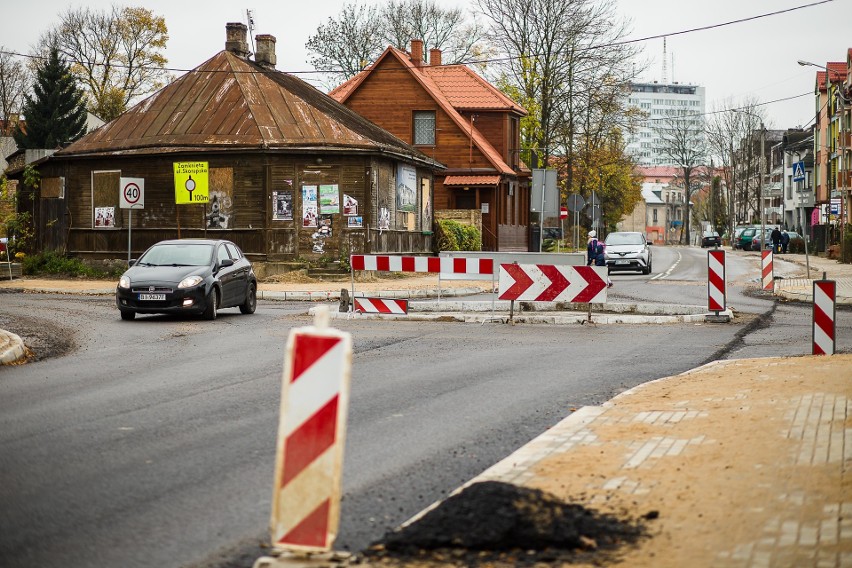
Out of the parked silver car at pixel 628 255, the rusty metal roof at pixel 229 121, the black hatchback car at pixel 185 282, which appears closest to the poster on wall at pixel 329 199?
the rusty metal roof at pixel 229 121

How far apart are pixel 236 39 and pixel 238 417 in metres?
34.7

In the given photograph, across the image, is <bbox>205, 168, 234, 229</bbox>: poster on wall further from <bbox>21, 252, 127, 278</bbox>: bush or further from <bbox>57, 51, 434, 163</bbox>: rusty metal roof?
<bbox>21, 252, 127, 278</bbox>: bush

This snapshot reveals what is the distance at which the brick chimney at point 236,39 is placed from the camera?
4219 cm

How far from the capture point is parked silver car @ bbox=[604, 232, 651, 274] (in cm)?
4322

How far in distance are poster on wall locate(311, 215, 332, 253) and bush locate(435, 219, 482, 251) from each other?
11.0 m

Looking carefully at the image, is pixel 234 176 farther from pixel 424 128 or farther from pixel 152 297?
pixel 424 128

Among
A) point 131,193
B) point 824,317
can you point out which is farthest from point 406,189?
point 824,317

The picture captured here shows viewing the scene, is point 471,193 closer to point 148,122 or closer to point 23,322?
point 148,122

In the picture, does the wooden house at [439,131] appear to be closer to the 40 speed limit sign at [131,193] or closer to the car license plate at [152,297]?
the 40 speed limit sign at [131,193]

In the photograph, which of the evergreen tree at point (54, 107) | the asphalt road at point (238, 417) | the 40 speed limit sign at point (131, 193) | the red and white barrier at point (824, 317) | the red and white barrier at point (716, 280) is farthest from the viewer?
the evergreen tree at point (54, 107)

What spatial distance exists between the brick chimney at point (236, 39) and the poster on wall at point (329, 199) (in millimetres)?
8709

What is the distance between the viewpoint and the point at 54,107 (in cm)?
6744

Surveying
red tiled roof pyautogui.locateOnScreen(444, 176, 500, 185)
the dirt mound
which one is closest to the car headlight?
the dirt mound

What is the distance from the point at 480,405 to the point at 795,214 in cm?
10360
